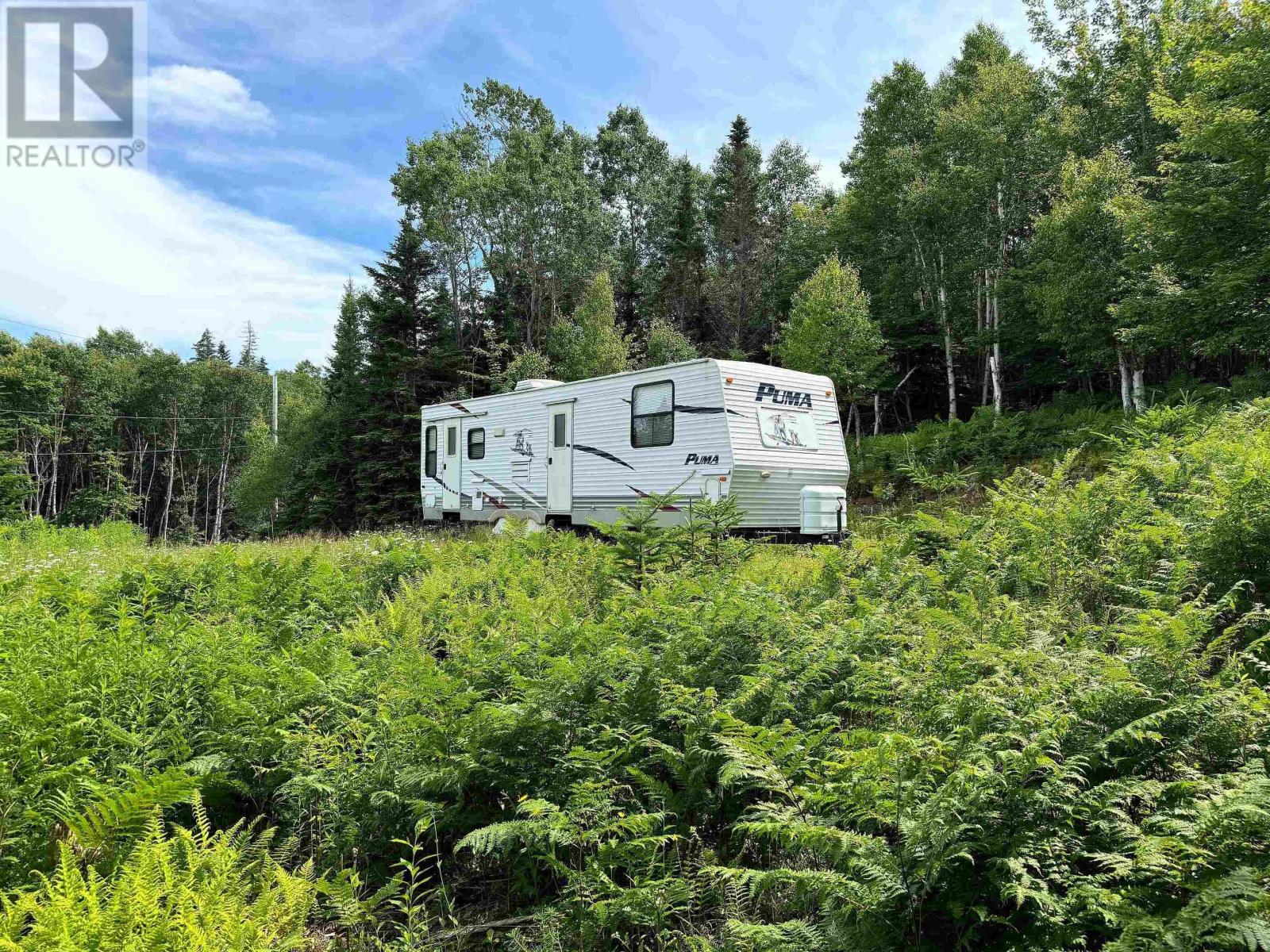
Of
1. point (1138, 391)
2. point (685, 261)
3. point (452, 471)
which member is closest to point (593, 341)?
point (452, 471)

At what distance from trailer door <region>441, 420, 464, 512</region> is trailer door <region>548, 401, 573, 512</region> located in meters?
3.39

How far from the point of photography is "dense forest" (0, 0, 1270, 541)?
14.7 meters

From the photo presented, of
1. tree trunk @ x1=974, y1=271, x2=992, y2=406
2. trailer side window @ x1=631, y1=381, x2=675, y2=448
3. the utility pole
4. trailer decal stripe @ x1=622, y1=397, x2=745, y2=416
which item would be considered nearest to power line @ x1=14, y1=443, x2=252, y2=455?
the utility pole

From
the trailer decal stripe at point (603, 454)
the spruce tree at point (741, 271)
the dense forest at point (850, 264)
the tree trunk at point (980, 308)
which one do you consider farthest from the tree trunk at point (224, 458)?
the tree trunk at point (980, 308)

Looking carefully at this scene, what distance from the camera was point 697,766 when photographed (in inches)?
111

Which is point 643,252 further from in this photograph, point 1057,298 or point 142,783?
point 142,783

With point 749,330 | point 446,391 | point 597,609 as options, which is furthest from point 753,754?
point 749,330

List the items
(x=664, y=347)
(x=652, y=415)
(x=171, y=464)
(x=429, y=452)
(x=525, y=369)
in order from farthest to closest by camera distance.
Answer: (x=171, y=464), (x=664, y=347), (x=525, y=369), (x=429, y=452), (x=652, y=415)

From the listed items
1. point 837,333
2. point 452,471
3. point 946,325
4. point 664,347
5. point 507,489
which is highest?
point 946,325

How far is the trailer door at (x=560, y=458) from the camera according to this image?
1347cm

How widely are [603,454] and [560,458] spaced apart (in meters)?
1.30

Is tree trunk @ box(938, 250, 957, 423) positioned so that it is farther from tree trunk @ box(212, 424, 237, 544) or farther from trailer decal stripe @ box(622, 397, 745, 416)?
tree trunk @ box(212, 424, 237, 544)

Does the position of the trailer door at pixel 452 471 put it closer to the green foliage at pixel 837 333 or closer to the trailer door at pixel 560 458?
the trailer door at pixel 560 458

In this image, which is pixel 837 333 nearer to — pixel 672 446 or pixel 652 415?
pixel 652 415
